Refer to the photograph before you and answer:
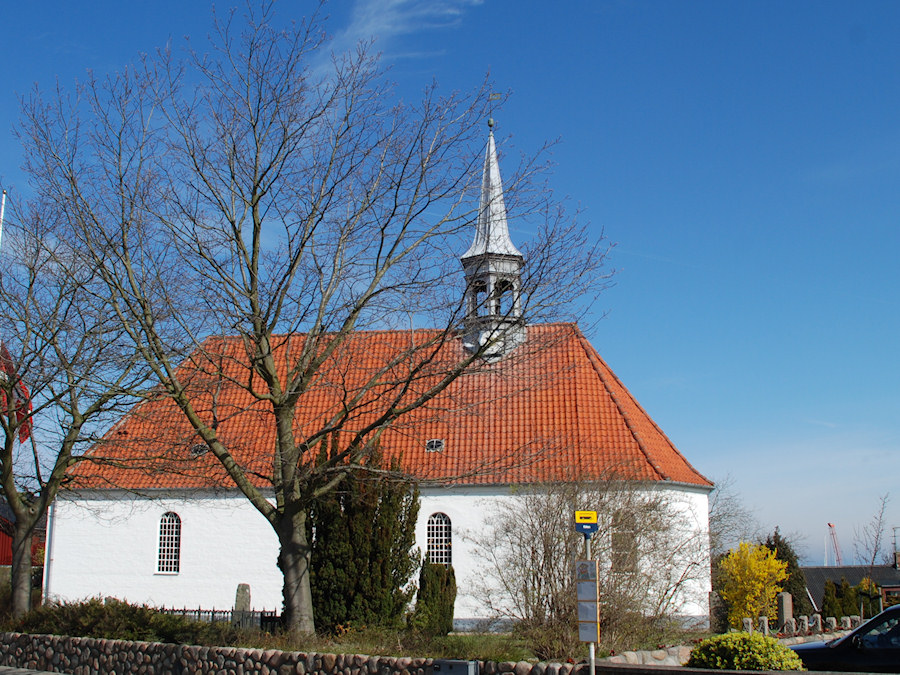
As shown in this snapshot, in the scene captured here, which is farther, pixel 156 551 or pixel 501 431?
pixel 156 551

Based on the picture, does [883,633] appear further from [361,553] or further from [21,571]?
[21,571]

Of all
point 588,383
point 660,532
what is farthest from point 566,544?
point 588,383

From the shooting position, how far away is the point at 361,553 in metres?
17.1

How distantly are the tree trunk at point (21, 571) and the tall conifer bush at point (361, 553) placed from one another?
6.73 metres

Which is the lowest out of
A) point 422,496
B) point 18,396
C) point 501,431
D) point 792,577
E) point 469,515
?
point 792,577

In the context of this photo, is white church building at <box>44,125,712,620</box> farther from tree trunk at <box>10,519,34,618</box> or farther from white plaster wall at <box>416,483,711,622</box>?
tree trunk at <box>10,519,34,618</box>

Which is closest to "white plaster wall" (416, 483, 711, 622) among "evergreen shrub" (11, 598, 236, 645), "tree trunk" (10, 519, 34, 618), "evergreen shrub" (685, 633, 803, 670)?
"evergreen shrub" (11, 598, 236, 645)

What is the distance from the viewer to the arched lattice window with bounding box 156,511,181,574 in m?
26.2

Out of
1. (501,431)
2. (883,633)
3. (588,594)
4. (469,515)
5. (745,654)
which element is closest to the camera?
(745,654)

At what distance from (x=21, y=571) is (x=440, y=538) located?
10670 mm

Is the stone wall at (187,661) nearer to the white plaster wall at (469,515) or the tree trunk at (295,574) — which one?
the tree trunk at (295,574)

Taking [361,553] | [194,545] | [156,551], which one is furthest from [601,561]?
[156,551]

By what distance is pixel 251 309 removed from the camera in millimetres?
14977

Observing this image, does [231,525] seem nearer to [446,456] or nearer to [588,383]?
[446,456]
